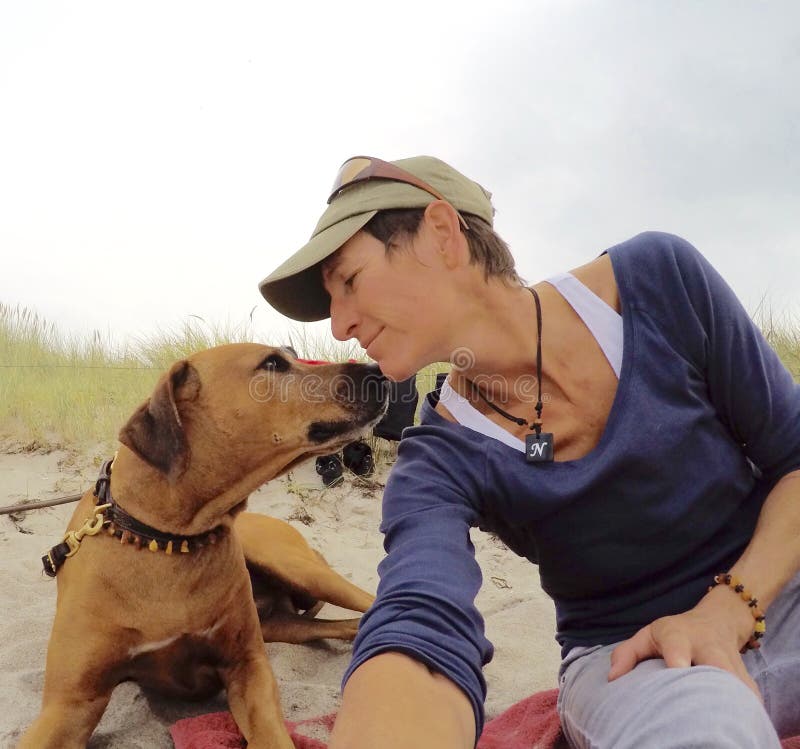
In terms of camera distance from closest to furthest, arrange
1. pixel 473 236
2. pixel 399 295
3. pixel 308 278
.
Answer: pixel 399 295 < pixel 473 236 < pixel 308 278

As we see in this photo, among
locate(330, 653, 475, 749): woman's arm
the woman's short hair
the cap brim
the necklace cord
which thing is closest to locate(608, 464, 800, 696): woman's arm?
locate(330, 653, 475, 749): woman's arm

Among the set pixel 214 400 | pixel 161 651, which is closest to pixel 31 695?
pixel 161 651

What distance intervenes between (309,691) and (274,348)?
1298 mm

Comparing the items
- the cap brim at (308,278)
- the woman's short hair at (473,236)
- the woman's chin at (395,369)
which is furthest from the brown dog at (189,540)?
the woman's short hair at (473,236)

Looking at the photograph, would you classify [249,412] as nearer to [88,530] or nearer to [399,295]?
[88,530]

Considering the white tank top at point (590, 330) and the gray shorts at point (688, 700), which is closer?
A: the gray shorts at point (688, 700)

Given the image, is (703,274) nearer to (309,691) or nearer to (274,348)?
(274,348)

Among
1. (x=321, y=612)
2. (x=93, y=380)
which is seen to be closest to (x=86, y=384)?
(x=93, y=380)

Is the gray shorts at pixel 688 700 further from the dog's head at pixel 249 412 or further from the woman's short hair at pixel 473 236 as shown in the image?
the dog's head at pixel 249 412

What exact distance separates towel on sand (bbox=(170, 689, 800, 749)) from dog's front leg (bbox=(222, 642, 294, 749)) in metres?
0.06

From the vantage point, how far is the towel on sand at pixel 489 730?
2.20 meters

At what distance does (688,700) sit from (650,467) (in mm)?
597

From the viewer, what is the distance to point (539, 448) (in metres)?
1.74

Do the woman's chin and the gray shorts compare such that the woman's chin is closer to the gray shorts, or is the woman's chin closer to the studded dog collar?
the gray shorts
